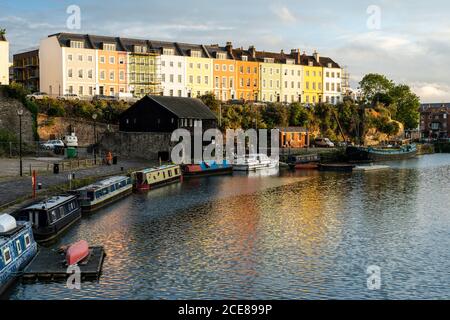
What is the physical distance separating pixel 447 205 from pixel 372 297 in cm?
2733

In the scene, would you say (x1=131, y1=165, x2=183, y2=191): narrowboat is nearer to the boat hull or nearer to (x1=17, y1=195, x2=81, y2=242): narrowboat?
(x1=17, y1=195, x2=81, y2=242): narrowboat

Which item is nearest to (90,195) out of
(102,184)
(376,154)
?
(102,184)

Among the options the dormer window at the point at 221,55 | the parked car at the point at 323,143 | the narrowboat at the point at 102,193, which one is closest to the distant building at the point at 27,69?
the dormer window at the point at 221,55

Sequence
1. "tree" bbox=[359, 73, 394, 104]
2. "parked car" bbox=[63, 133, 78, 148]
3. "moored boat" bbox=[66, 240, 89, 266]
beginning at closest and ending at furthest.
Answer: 1. "moored boat" bbox=[66, 240, 89, 266]
2. "parked car" bbox=[63, 133, 78, 148]
3. "tree" bbox=[359, 73, 394, 104]

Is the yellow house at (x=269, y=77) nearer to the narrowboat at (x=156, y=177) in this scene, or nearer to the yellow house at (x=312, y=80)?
the yellow house at (x=312, y=80)

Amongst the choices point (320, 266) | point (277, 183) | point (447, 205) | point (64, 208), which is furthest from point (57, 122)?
point (320, 266)

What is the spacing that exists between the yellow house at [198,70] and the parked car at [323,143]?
75.0 feet

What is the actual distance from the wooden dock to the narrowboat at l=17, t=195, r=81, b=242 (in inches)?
124

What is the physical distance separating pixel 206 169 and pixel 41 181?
89.5 ft

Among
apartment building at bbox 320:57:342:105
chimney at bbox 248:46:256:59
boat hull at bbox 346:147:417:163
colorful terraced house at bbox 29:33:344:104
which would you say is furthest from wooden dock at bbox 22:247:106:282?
apartment building at bbox 320:57:342:105

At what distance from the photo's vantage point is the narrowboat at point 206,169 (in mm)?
68000

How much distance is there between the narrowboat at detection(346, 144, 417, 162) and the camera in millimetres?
97750

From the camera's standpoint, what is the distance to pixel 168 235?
3531cm

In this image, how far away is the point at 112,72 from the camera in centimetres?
10019
